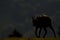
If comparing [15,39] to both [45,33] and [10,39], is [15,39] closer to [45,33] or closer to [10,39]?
[10,39]

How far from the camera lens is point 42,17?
5527 millimetres

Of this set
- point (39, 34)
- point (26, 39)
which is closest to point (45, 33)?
point (39, 34)

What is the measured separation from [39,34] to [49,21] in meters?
0.54

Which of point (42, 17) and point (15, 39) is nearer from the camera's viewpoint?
point (15, 39)

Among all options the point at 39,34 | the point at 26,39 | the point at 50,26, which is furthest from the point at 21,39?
the point at 50,26

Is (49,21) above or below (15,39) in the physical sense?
above

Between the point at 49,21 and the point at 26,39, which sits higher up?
the point at 49,21

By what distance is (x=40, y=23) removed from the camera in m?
5.57

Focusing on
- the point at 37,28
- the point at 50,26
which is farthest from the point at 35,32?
the point at 50,26

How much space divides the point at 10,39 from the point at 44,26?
168cm

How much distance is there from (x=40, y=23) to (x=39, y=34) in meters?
0.36

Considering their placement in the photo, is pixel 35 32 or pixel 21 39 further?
pixel 35 32

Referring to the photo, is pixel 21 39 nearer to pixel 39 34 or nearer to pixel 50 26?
pixel 39 34

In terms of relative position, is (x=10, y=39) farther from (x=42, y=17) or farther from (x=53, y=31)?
(x=53, y=31)
